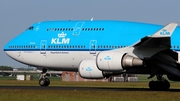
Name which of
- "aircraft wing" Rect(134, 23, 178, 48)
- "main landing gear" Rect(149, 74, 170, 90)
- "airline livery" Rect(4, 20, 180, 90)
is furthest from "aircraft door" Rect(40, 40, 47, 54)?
"aircraft wing" Rect(134, 23, 178, 48)

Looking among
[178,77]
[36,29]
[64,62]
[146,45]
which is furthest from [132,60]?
[36,29]

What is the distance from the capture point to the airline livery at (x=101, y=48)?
102 ft

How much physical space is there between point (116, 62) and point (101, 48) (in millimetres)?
4145

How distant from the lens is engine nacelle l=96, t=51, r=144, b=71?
3089 centimetres

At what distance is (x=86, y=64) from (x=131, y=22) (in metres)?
5.62

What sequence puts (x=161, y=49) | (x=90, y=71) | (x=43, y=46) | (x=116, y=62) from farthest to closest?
1. (x=43, y=46)
2. (x=90, y=71)
3. (x=161, y=49)
4. (x=116, y=62)

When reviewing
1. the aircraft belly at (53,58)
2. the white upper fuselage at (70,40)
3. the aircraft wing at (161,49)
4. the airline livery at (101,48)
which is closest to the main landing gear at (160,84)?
the airline livery at (101,48)

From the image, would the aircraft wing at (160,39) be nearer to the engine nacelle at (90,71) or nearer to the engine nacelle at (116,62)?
the engine nacelle at (116,62)

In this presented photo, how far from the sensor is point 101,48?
114 feet

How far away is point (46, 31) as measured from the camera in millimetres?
37531

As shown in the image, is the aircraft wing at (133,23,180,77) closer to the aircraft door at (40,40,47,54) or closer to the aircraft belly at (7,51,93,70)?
the aircraft belly at (7,51,93,70)

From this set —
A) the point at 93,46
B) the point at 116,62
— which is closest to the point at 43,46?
the point at 93,46

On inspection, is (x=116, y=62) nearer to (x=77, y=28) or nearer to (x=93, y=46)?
(x=93, y=46)

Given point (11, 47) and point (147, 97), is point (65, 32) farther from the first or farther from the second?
point (147, 97)
